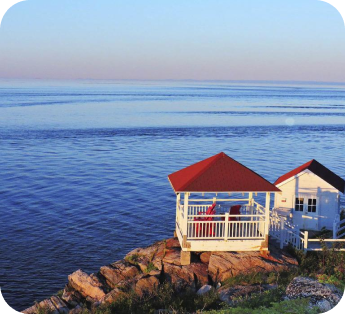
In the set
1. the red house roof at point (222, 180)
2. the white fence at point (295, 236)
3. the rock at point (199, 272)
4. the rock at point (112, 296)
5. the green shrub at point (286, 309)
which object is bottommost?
the rock at point (112, 296)

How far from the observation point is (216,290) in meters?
16.2

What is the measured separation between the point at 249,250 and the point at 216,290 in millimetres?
2541

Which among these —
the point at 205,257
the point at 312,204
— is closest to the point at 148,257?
the point at 205,257

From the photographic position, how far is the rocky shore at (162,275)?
54.2 feet

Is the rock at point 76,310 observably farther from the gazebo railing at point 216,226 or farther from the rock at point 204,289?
the gazebo railing at point 216,226

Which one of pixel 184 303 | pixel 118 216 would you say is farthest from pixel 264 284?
pixel 118 216

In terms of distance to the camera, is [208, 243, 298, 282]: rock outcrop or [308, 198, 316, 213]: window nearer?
[208, 243, 298, 282]: rock outcrop

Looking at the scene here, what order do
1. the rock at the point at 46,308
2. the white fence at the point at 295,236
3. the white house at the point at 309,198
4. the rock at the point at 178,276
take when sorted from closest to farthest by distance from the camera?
the rock at the point at 46,308, the rock at the point at 178,276, the white fence at the point at 295,236, the white house at the point at 309,198

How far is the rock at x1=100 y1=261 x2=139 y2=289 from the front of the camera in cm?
1809

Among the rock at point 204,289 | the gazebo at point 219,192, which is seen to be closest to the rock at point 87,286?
the gazebo at point 219,192

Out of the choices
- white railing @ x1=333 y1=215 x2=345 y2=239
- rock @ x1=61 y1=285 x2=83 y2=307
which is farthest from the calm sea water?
white railing @ x1=333 y1=215 x2=345 y2=239

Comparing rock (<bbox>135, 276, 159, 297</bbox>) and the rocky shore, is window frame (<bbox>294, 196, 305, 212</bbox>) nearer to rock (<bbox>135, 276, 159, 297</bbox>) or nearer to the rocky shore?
the rocky shore

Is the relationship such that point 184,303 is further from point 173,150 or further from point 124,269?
point 173,150

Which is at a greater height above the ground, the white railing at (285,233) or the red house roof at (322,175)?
the red house roof at (322,175)
